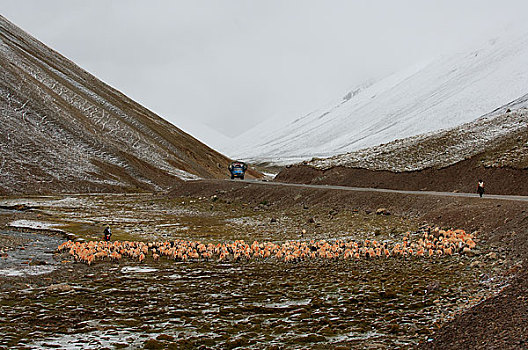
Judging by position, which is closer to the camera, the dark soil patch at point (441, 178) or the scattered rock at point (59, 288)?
the scattered rock at point (59, 288)

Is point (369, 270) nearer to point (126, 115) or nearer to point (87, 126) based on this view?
point (87, 126)

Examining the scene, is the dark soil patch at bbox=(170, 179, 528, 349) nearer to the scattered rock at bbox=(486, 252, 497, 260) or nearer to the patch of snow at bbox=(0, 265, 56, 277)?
the scattered rock at bbox=(486, 252, 497, 260)

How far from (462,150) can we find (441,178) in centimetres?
833

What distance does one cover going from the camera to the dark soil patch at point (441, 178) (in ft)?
140

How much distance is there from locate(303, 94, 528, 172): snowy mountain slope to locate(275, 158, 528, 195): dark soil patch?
93 centimetres

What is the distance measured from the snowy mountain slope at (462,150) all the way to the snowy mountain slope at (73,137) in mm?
56256

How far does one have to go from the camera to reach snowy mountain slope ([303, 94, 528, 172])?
1903 inches

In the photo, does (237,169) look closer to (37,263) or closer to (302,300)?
(37,263)

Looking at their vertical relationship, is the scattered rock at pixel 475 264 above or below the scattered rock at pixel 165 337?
above

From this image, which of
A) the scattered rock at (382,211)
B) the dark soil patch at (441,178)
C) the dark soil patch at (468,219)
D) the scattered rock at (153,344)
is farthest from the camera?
the dark soil patch at (441,178)

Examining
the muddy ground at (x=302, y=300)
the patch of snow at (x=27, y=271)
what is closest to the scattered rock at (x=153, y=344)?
the muddy ground at (x=302, y=300)

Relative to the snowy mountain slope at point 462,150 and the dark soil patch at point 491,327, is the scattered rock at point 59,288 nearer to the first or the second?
the dark soil patch at point 491,327

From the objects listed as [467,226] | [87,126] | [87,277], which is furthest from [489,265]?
[87,126]

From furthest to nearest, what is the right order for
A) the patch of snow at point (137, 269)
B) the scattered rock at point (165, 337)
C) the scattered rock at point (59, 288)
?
the patch of snow at point (137, 269) < the scattered rock at point (59, 288) < the scattered rock at point (165, 337)
